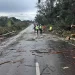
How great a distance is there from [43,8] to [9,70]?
10701cm

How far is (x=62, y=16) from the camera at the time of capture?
5762 centimetres

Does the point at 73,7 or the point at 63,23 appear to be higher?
the point at 73,7

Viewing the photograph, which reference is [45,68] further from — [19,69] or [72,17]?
[72,17]

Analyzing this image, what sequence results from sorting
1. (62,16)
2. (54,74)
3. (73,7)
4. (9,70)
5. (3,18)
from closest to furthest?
(54,74), (9,70), (73,7), (62,16), (3,18)

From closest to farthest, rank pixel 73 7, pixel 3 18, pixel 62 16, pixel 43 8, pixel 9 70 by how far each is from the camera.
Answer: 1. pixel 9 70
2. pixel 73 7
3. pixel 62 16
4. pixel 3 18
5. pixel 43 8

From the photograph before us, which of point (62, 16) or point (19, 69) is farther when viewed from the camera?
point (62, 16)

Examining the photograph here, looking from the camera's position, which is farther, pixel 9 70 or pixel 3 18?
pixel 3 18

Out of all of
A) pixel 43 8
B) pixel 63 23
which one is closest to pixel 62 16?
pixel 63 23

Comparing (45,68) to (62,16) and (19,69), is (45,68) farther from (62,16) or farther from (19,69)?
(62,16)

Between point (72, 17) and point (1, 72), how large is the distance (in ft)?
132

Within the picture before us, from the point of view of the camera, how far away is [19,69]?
1073 centimetres

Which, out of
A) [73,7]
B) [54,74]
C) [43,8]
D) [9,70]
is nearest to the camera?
[54,74]

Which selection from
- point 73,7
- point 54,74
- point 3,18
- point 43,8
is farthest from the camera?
point 43,8

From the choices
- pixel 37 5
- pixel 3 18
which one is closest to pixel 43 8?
pixel 37 5
